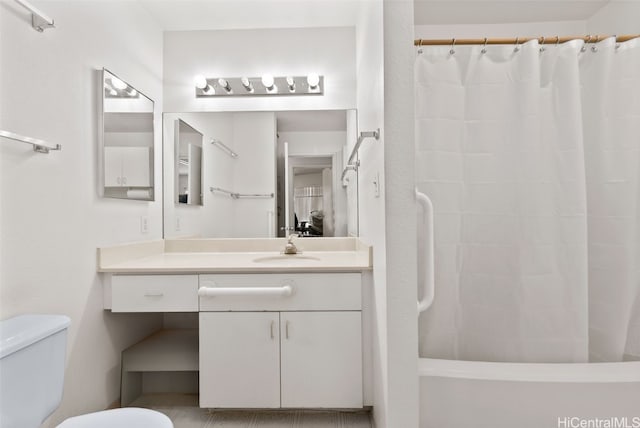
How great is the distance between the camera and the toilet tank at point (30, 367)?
3.10 ft

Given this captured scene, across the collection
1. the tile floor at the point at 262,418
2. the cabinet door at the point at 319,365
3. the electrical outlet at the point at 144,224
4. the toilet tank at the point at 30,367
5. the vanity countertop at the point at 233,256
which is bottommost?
the tile floor at the point at 262,418

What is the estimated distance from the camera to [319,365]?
158 cm

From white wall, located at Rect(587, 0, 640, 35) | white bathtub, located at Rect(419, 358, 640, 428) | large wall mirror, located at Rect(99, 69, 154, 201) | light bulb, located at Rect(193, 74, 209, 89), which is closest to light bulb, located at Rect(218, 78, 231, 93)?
light bulb, located at Rect(193, 74, 209, 89)

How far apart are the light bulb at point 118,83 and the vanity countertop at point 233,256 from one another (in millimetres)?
840

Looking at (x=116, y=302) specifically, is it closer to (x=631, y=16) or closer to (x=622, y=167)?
(x=622, y=167)

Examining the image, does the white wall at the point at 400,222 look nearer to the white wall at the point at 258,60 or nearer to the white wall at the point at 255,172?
the white wall at the point at 258,60

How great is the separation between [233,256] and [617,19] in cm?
265

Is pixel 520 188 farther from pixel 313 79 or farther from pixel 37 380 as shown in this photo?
pixel 37 380

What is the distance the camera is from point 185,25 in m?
2.22

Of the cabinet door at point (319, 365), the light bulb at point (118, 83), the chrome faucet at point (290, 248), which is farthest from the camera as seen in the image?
the chrome faucet at point (290, 248)

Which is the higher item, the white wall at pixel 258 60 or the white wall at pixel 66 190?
the white wall at pixel 258 60

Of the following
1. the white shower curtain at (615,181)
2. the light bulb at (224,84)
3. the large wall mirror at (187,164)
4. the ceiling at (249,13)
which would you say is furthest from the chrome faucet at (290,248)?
the white shower curtain at (615,181)

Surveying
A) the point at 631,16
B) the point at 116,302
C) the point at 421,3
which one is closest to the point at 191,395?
the point at 116,302

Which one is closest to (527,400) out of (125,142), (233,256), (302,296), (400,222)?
(400,222)
